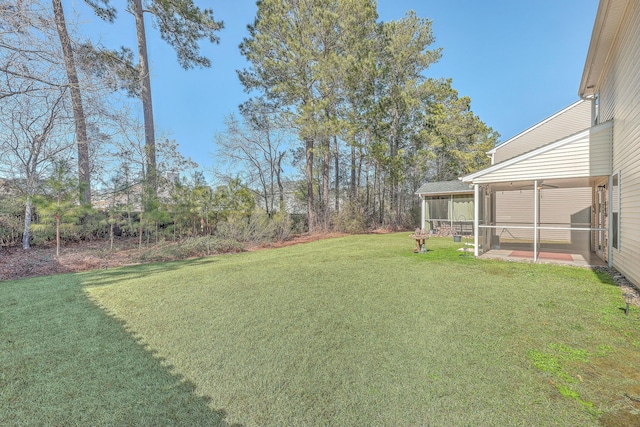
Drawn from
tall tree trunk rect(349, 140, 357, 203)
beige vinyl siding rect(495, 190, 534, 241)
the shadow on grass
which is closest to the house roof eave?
beige vinyl siding rect(495, 190, 534, 241)

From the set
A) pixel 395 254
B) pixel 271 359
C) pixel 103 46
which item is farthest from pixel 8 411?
pixel 103 46

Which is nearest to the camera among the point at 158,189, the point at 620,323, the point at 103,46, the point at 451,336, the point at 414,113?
the point at 451,336

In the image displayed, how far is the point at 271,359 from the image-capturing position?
258 centimetres

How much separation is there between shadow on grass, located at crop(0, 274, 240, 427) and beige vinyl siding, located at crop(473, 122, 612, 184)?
8.06 m

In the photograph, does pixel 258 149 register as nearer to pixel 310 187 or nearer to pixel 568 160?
pixel 310 187

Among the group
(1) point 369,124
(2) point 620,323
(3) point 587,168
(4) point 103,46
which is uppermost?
(4) point 103,46

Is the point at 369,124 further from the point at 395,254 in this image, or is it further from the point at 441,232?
the point at 395,254

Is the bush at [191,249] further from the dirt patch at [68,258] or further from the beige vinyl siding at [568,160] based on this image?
the beige vinyl siding at [568,160]

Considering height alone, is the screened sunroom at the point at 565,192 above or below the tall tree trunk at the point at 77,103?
below

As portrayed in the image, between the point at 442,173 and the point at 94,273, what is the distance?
2185cm

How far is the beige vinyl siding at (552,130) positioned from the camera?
35.8 feet

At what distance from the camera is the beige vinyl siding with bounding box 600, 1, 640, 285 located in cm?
440

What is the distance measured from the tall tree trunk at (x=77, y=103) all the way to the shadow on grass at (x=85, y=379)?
5.61 metres

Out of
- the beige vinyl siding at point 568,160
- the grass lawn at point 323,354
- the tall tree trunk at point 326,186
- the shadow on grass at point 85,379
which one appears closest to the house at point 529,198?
the beige vinyl siding at point 568,160
